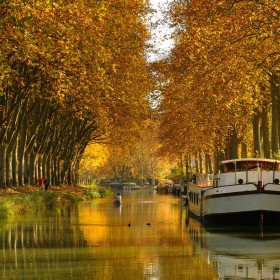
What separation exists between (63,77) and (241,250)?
1385 cm

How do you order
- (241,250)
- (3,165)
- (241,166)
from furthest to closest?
(3,165)
(241,166)
(241,250)

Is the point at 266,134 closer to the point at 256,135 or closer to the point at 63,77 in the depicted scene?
the point at 256,135

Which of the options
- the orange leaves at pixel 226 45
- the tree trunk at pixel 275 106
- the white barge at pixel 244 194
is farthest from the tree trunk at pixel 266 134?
the white barge at pixel 244 194

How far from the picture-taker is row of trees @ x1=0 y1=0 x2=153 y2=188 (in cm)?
3228

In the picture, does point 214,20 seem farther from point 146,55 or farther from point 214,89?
point 146,55

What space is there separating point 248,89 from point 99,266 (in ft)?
79.0

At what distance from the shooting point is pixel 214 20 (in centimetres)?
3803

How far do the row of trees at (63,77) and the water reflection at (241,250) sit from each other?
30.9 ft

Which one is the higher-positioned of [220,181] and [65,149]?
[65,149]

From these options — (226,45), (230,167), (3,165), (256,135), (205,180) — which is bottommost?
(205,180)

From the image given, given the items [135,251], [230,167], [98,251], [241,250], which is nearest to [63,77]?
[230,167]

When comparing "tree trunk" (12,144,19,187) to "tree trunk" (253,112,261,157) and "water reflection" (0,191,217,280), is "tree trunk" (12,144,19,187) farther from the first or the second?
"tree trunk" (253,112,261,157)

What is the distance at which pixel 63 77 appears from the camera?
117ft

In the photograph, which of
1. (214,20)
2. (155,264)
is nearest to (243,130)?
(214,20)
